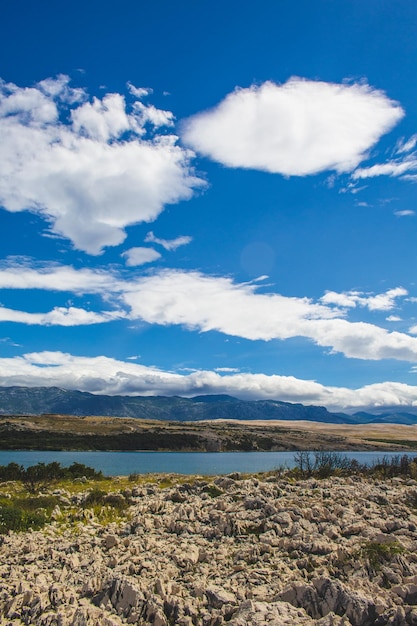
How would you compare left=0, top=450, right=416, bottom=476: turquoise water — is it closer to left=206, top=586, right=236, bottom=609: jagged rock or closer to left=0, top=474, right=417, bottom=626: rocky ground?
left=0, top=474, right=417, bottom=626: rocky ground

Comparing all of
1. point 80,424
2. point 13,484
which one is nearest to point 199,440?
point 80,424

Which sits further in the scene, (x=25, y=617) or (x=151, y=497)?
(x=151, y=497)

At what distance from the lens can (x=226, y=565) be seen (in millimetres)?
12859

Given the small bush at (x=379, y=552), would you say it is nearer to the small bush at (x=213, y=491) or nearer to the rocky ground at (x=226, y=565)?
the rocky ground at (x=226, y=565)

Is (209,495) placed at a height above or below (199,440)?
above

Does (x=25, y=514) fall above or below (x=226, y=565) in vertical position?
below

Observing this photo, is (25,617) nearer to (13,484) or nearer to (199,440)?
(13,484)

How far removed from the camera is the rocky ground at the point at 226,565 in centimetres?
988

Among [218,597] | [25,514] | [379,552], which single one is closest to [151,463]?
[25,514]

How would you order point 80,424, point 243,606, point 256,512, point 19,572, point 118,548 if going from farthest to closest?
point 80,424 → point 256,512 → point 118,548 → point 19,572 → point 243,606

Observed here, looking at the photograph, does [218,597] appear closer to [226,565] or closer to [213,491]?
[226,565]

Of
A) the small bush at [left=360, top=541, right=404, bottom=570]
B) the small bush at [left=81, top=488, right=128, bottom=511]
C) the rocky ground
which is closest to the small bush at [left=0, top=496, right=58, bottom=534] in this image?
the rocky ground

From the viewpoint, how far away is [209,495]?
22.8 metres

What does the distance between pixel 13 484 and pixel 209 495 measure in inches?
576
